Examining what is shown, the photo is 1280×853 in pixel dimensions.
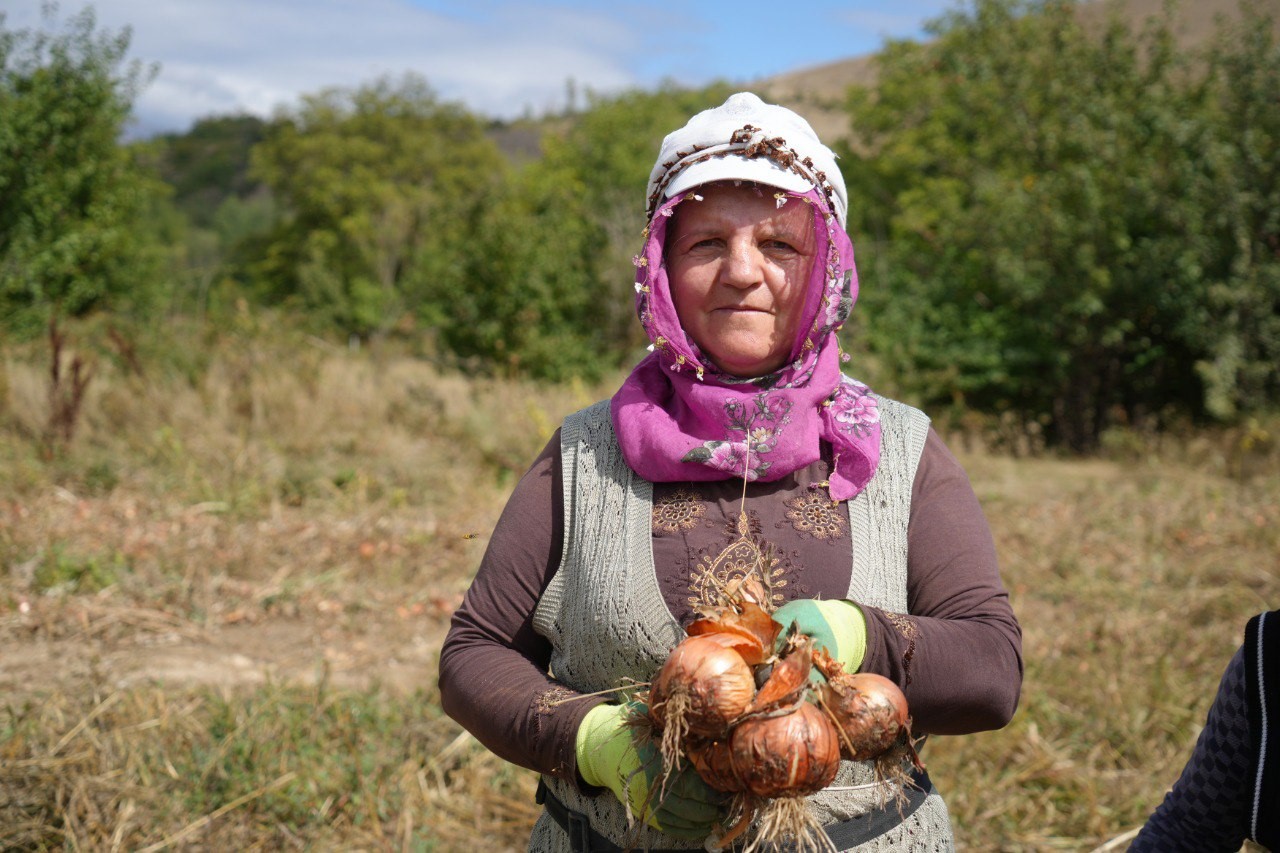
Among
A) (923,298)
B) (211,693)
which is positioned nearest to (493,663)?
(211,693)

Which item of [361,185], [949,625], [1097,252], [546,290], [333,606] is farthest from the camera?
[361,185]

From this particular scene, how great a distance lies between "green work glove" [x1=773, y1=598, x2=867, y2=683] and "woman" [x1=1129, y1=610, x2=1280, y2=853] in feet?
1.81

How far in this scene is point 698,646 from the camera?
4.09 ft

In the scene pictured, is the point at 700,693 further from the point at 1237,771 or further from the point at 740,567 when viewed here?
the point at 1237,771

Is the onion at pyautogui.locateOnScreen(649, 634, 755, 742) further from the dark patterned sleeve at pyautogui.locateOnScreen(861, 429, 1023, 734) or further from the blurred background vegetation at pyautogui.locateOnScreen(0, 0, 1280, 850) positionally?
the blurred background vegetation at pyautogui.locateOnScreen(0, 0, 1280, 850)

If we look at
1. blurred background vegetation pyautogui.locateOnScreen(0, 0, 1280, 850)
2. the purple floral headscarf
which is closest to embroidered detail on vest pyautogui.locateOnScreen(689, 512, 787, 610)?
the purple floral headscarf

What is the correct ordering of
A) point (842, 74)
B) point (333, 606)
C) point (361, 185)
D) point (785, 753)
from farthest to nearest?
point (842, 74) → point (361, 185) → point (333, 606) → point (785, 753)

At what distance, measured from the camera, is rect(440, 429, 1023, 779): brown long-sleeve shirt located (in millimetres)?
1433

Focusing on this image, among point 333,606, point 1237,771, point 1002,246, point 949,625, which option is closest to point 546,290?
point 1002,246

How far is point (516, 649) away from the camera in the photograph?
1.69 m

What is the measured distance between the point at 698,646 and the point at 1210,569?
566 cm

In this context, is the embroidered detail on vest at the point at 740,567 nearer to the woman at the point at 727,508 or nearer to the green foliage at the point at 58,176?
the woman at the point at 727,508

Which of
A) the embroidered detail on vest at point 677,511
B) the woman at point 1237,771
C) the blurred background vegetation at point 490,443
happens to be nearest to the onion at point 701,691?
the embroidered detail on vest at point 677,511

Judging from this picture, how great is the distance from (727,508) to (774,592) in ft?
0.53
